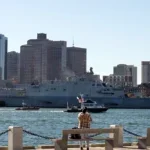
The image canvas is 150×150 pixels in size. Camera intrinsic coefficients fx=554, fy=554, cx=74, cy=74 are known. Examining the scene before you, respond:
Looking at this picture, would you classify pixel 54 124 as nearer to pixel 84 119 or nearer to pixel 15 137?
pixel 84 119

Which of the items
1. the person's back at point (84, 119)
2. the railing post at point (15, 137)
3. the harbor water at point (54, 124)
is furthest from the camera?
the harbor water at point (54, 124)

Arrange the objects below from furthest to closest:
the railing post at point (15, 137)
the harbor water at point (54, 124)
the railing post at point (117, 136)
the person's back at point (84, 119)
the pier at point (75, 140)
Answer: the harbor water at point (54, 124) → the railing post at point (117, 136) → the person's back at point (84, 119) → the railing post at point (15, 137) → the pier at point (75, 140)

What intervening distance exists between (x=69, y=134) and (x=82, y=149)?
56.7 inches

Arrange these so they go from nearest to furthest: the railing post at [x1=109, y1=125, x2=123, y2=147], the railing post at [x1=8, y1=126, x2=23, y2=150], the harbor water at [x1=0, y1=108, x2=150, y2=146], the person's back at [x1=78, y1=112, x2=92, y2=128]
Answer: the railing post at [x1=8, y1=126, x2=23, y2=150]
the person's back at [x1=78, y1=112, x2=92, y2=128]
the railing post at [x1=109, y1=125, x2=123, y2=147]
the harbor water at [x1=0, y1=108, x2=150, y2=146]

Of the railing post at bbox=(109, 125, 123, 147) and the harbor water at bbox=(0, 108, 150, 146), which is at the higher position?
the railing post at bbox=(109, 125, 123, 147)

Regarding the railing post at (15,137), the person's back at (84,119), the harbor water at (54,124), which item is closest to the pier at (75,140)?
the railing post at (15,137)

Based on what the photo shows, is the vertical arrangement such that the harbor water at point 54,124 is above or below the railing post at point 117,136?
below

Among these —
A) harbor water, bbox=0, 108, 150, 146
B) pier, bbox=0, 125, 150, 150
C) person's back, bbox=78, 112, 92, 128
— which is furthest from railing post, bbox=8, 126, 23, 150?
harbor water, bbox=0, 108, 150, 146

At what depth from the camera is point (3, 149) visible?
70.2 feet

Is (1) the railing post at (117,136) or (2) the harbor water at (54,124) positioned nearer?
(1) the railing post at (117,136)

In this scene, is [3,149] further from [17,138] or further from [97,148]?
[97,148]

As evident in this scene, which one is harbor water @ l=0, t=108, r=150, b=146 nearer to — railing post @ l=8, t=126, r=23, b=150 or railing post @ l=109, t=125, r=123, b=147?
railing post @ l=109, t=125, r=123, b=147

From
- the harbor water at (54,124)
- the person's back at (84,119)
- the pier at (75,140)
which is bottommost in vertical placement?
the harbor water at (54,124)

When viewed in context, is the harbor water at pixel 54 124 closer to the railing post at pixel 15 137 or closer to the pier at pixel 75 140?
the pier at pixel 75 140
